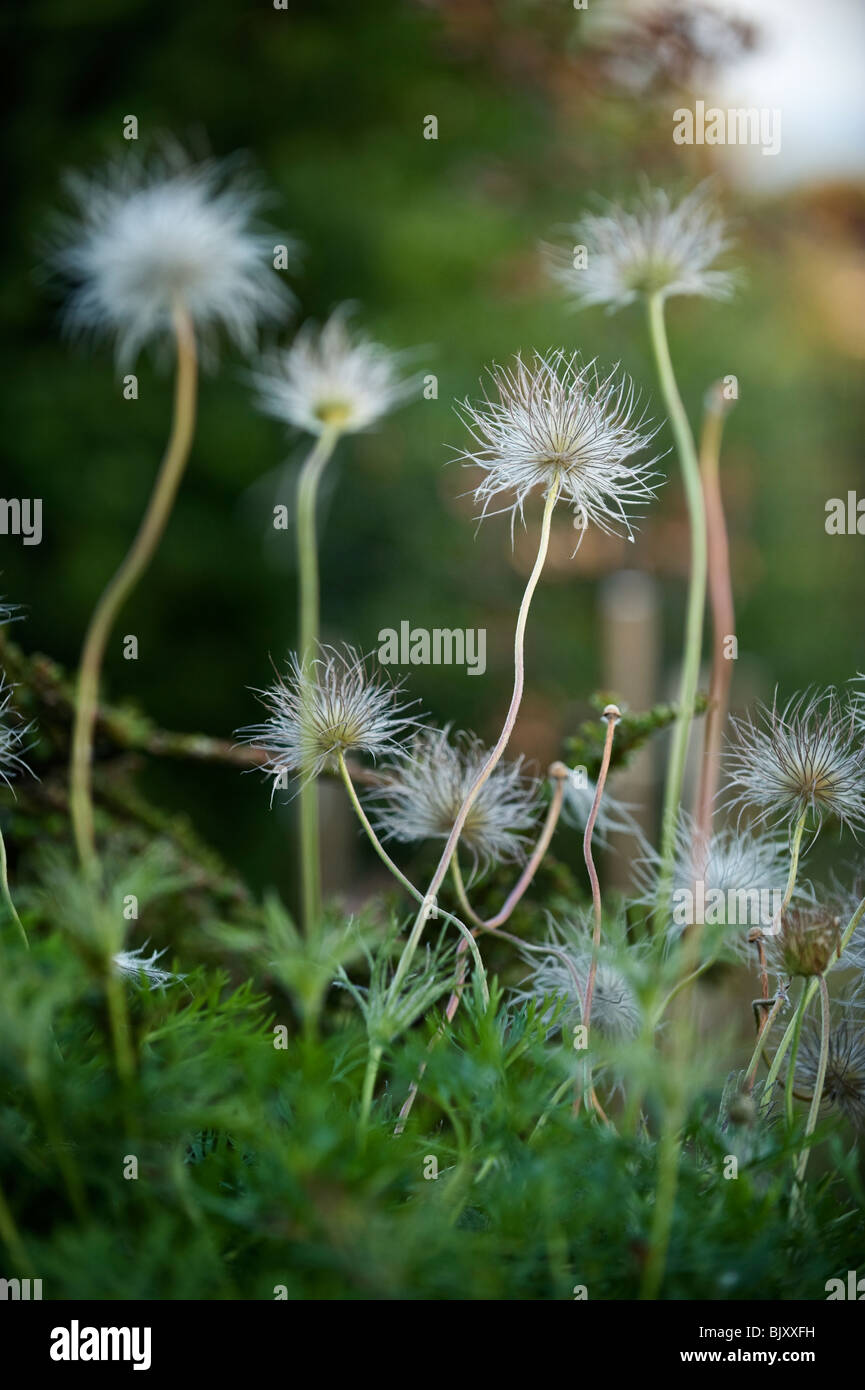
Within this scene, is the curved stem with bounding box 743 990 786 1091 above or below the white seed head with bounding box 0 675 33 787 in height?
below

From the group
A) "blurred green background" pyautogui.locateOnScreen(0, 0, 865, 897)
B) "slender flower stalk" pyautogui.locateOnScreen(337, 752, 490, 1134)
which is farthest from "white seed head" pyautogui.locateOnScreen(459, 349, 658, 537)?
"blurred green background" pyautogui.locateOnScreen(0, 0, 865, 897)

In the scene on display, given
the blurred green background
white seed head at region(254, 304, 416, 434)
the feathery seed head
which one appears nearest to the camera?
the feathery seed head

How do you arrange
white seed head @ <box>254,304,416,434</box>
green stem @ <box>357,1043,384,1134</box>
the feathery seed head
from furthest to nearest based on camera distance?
white seed head @ <box>254,304,416,434</box> < the feathery seed head < green stem @ <box>357,1043,384,1134</box>

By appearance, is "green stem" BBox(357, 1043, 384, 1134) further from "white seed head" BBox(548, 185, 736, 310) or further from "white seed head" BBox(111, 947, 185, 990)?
"white seed head" BBox(548, 185, 736, 310)

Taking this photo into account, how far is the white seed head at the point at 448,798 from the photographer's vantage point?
487mm

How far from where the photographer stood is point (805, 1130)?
1.36 feet

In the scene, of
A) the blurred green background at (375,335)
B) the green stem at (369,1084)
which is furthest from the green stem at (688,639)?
the blurred green background at (375,335)

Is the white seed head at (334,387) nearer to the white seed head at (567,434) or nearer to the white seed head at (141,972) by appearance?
the white seed head at (567,434)

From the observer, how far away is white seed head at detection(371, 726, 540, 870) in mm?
487

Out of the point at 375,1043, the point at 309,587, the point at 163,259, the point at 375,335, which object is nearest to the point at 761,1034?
the point at 375,1043

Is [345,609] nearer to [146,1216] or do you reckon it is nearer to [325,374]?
[325,374]

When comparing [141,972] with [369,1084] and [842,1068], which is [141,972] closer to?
[369,1084]

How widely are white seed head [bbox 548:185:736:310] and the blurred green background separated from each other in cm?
100
